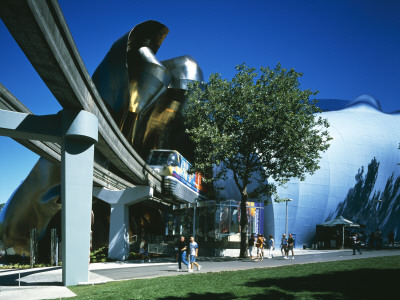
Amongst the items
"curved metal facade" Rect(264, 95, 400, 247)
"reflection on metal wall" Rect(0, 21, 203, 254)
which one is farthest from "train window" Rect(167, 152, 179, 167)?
"curved metal facade" Rect(264, 95, 400, 247)

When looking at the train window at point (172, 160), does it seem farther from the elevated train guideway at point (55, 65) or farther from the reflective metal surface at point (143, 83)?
the elevated train guideway at point (55, 65)

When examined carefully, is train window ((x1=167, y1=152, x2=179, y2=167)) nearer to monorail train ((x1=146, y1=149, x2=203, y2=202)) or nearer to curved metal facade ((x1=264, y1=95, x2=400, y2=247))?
monorail train ((x1=146, y1=149, x2=203, y2=202))

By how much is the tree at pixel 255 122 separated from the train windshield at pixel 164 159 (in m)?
8.65

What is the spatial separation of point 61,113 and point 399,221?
45.5 m

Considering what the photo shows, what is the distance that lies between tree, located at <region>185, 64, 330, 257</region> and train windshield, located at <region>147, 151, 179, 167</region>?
8.65m

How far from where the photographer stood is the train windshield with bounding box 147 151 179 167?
33.9 m

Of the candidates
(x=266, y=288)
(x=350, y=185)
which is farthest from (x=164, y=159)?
(x=266, y=288)

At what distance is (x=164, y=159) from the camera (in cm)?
3422

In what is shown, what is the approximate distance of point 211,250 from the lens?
28984 millimetres

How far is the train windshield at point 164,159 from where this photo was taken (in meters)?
33.9

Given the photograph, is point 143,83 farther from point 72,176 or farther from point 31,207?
point 72,176

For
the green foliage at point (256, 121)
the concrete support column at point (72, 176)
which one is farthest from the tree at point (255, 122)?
the concrete support column at point (72, 176)

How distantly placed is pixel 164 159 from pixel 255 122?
41.7 feet

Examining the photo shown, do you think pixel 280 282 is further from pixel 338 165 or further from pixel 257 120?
pixel 338 165
